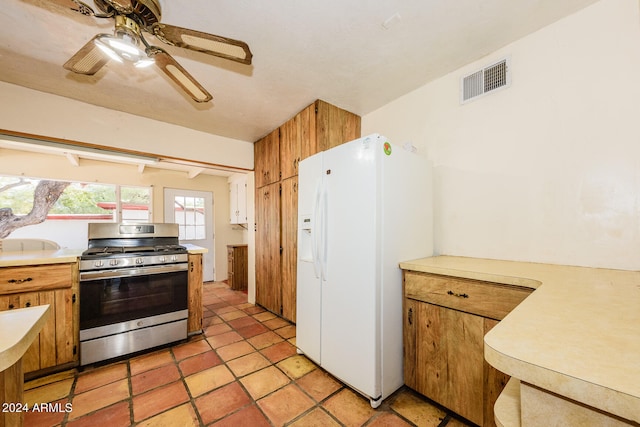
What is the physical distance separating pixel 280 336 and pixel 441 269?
182 centimetres

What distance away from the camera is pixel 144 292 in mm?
2209

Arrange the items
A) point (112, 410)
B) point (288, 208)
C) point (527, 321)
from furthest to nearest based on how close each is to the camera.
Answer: point (288, 208) → point (112, 410) → point (527, 321)

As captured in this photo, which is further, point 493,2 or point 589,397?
point 493,2

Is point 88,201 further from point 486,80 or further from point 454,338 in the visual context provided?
point 486,80

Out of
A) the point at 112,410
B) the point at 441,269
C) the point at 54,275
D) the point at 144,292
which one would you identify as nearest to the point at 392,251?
the point at 441,269

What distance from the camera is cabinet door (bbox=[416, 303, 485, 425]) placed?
1.33 m

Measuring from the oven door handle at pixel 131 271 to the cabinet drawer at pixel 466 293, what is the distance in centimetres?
211

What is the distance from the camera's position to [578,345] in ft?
1.70

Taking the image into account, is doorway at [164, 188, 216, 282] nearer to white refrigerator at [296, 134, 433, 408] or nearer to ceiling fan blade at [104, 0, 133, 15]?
white refrigerator at [296, 134, 433, 408]

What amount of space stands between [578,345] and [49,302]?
2.98 m

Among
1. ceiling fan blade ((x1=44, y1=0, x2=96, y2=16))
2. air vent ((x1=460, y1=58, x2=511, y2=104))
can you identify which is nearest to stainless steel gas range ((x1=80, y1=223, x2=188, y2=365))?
ceiling fan blade ((x1=44, y1=0, x2=96, y2=16))

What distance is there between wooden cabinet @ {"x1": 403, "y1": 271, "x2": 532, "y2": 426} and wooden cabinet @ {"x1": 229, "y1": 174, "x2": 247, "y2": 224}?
362 centimetres

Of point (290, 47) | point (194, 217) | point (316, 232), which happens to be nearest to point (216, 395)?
point (316, 232)

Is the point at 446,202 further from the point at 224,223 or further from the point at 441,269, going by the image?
the point at 224,223
